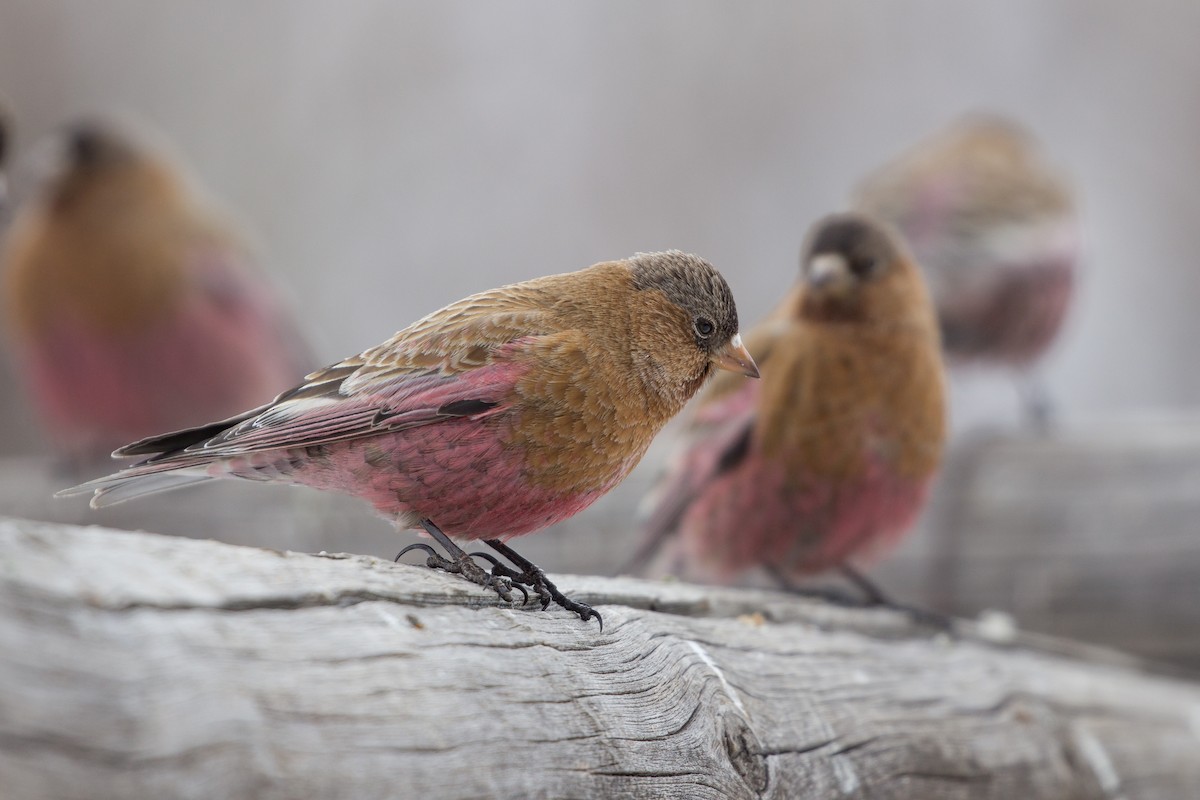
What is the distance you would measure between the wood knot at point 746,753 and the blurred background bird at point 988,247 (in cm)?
356

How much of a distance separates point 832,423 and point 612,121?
6209 mm

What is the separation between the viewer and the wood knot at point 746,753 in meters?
2.04

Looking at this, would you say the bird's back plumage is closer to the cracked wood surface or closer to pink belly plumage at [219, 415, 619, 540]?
pink belly plumage at [219, 415, 619, 540]

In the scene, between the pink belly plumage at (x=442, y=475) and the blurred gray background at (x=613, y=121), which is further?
the blurred gray background at (x=613, y=121)

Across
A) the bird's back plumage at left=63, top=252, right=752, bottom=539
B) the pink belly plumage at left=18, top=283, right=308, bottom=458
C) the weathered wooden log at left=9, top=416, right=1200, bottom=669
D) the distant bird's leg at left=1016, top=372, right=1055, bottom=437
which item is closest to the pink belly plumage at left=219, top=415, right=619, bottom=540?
the bird's back plumage at left=63, top=252, right=752, bottom=539

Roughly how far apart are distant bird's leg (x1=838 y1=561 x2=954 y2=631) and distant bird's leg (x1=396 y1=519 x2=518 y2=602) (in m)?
1.54

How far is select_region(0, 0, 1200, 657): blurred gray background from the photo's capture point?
8.70 metres

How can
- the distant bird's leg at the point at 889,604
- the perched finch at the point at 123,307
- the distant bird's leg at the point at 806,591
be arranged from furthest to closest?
the perched finch at the point at 123,307, the distant bird's leg at the point at 806,591, the distant bird's leg at the point at 889,604

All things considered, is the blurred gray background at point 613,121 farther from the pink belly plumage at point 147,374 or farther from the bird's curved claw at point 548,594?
the bird's curved claw at point 548,594

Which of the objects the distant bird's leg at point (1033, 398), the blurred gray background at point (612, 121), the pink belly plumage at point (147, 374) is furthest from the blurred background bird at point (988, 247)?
the blurred gray background at point (612, 121)

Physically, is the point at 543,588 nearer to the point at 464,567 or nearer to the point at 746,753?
the point at 464,567

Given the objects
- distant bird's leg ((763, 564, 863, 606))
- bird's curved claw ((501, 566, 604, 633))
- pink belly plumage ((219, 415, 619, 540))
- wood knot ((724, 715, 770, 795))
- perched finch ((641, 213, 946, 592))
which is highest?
perched finch ((641, 213, 946, 592))

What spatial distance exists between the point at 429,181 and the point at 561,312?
22.0 feet

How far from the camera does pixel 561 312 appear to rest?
2.54 m
